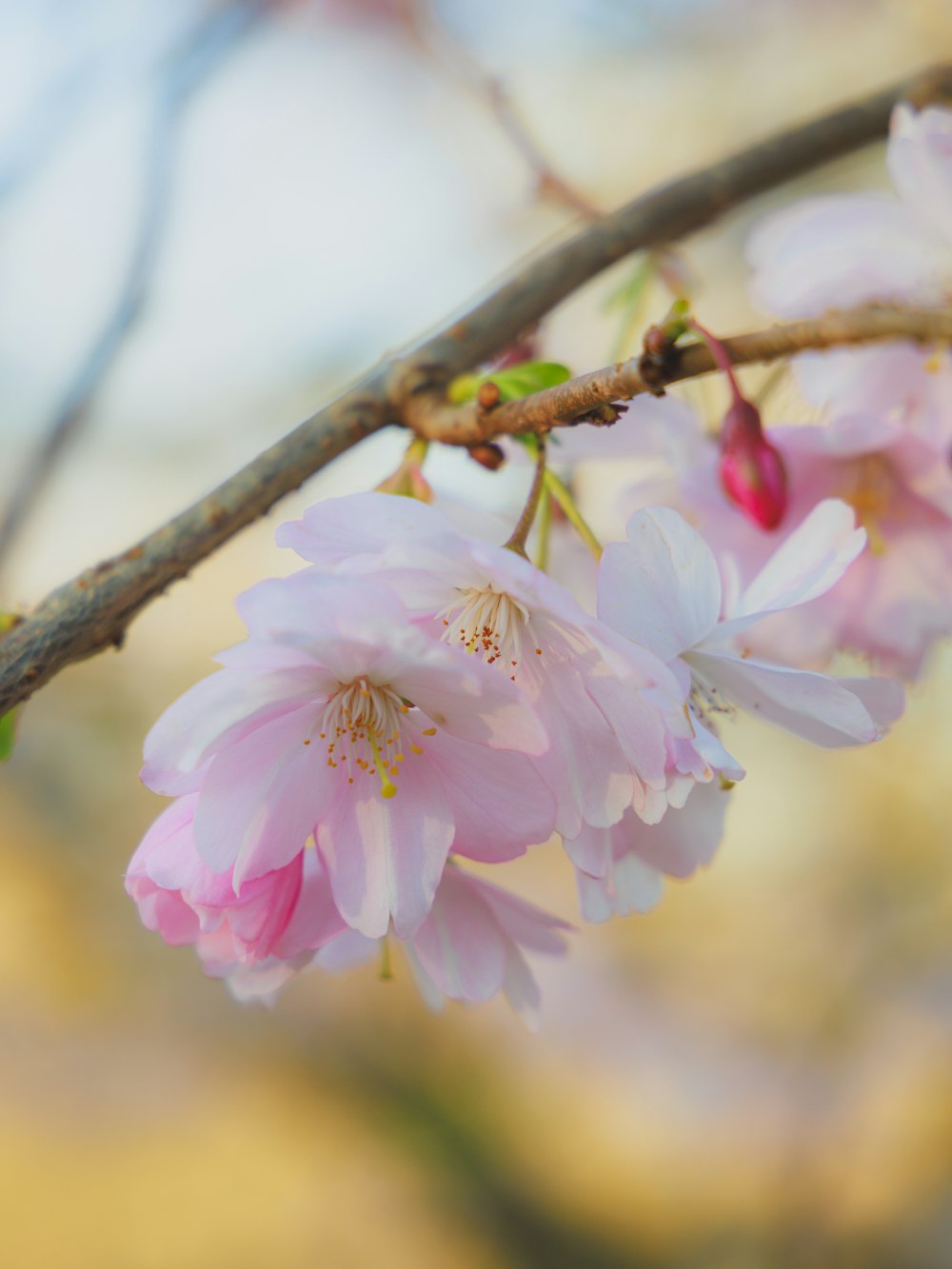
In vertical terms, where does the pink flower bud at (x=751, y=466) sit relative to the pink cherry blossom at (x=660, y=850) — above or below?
above

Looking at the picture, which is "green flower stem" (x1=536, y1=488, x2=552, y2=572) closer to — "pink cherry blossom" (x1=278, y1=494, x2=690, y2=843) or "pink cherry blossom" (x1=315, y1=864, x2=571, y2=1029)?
"pink cherry blossom" (x1=278, y1=494, x2=690, y2=843)

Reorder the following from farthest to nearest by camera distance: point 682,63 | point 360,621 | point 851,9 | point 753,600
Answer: point 682,63 → point 851,9 → point 753,600 → point 360,621

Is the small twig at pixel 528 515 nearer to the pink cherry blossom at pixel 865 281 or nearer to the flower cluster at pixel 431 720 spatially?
the flower cluster at pixel 431 720

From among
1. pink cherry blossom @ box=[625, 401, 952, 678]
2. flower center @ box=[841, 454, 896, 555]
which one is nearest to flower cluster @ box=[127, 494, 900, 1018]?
pink cherry blossom @ box=[625, 401, 952, 678]

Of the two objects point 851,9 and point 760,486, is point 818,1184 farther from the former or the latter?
point 851,9

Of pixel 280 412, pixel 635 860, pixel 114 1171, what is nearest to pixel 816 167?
pixel 635 860

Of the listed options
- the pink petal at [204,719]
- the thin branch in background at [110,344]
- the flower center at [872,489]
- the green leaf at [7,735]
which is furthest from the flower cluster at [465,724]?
the thin branch in background at [110,344]

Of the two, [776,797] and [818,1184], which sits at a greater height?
[776,797]

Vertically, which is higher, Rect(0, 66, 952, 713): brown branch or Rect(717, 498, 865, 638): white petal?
Rect(0, 66, 952, 713): brown branch

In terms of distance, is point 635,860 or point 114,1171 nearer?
point 635,860
